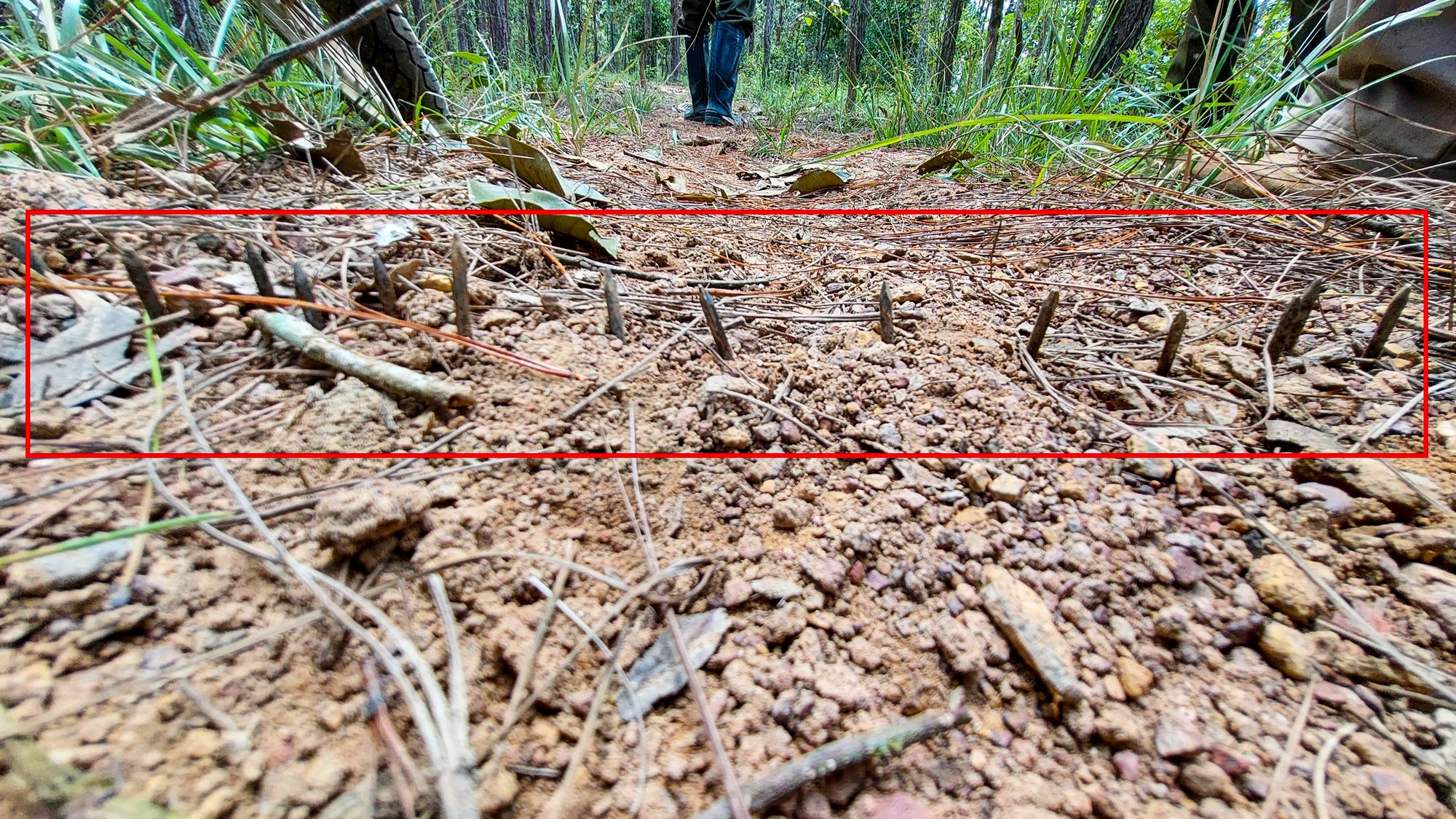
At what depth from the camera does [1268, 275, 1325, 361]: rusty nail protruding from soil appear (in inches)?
39.1

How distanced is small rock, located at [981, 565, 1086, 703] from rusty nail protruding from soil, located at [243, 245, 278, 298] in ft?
3.89

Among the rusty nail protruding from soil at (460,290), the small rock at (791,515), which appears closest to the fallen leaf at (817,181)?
the rusty nail protruding from soil at (460,290)

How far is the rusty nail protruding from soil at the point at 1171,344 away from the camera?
99cm

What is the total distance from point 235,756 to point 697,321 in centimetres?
91

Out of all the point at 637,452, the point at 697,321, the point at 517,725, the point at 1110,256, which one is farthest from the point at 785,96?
the point at 517,725

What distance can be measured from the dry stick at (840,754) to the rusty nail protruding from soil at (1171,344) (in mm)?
808

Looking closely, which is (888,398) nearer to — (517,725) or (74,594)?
(517,725)

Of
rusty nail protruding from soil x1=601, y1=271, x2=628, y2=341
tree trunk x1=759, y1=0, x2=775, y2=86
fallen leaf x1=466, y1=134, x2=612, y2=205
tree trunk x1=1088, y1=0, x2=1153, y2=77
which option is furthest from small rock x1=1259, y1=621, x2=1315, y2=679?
tree trunk x1=759, y1=0, x2=775, y2=86

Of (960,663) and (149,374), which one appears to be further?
(149,374)

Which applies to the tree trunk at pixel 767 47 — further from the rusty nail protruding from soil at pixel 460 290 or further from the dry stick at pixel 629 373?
the rusty nail protruding from soil at pixel 460 290

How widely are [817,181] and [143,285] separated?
2.18 metres

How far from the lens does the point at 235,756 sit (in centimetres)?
46

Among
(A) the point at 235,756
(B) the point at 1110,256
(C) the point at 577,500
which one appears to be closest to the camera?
(A) the point at 235,756

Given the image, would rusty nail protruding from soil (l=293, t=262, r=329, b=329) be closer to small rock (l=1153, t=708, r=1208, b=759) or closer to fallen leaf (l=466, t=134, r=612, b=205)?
fallen leaf (l=466, t=134, r=612, b=205)
